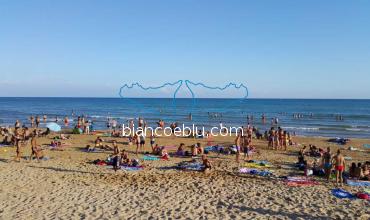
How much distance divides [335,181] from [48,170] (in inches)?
385

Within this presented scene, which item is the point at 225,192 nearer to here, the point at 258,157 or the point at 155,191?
the point at 155,191

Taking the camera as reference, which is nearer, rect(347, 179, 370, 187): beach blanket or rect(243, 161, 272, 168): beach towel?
rect(347, 179, 370, 187): beach blanket

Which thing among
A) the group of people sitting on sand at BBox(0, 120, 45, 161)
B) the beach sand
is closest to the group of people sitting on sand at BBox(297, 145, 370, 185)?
the beach sand

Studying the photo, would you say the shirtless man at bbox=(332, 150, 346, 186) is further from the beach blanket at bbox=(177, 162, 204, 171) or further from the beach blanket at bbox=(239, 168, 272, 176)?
the beach blanket at bbox=(177, 162, 204, 171)

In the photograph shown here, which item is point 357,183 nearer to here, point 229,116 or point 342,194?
point 342,194

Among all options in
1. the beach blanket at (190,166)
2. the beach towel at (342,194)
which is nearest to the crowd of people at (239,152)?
the beach blanket at (190,166)

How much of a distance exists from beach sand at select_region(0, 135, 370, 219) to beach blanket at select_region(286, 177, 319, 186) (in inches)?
12.2

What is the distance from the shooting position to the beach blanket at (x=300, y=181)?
12381 mm

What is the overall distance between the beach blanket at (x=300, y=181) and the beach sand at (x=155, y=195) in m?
0.31

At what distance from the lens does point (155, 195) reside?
10922 mm

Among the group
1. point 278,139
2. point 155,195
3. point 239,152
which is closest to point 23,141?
point 239,152

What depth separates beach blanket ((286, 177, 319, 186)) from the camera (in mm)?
12381

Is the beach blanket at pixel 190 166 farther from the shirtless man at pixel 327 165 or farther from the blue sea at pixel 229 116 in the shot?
the blue sea at pixel 229 116

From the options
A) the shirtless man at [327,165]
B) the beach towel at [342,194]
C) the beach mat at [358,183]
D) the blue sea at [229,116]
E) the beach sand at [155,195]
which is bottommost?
the blue sea at [229,116]
